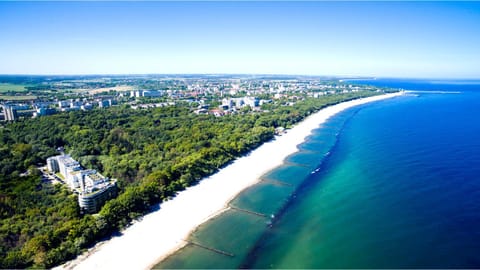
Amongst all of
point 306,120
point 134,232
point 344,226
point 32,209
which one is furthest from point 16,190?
point 306,120

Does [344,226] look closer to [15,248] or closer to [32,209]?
[15,248]

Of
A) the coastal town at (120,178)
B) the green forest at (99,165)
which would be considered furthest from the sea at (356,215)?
A: the green forest at (99,165)

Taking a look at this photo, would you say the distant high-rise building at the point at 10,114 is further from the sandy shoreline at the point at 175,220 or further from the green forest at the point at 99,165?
the sandy shoreline at the point at 175,220

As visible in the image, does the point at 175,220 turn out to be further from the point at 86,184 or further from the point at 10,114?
the point at 10,114

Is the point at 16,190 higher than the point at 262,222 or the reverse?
higher

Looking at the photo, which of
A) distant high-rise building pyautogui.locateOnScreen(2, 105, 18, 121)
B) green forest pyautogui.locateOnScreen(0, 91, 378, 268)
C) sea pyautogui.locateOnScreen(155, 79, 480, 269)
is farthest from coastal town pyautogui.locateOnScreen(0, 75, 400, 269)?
distant high-rise building pyautogui.locateOnScreen(2, 105, 18, 121)

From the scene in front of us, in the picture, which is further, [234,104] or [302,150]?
[234,104]

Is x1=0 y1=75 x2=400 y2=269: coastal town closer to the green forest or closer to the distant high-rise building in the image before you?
the green forest
